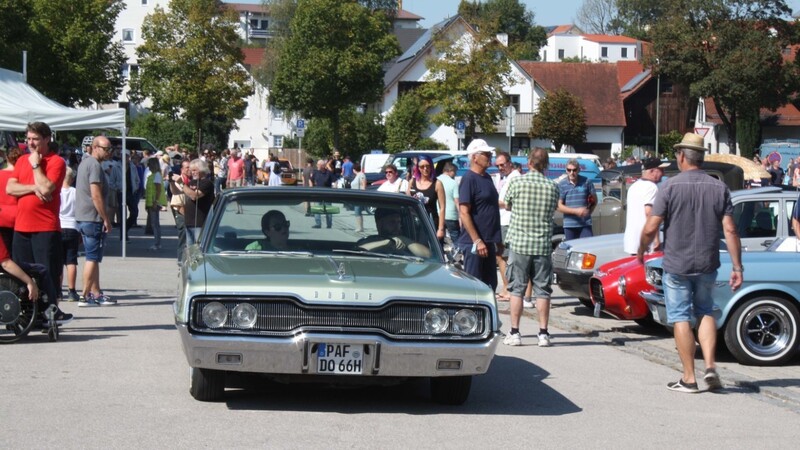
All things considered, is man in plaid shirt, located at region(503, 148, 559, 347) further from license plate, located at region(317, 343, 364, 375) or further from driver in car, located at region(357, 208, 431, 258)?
license plate, located at region(317, 343, 364, 375)

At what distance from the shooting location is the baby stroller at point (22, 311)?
32.7 ft

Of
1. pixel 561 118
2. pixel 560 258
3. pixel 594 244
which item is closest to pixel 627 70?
pixel 561 118

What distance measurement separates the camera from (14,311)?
394 inches

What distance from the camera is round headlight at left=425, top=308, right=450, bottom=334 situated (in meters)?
7.48

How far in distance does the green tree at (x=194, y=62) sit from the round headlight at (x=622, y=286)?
54.5 meters

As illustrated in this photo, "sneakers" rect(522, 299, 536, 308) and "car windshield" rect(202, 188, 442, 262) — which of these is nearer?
"car windshield" rect(202, 188, 442, 262)

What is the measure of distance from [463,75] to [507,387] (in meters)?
50.1

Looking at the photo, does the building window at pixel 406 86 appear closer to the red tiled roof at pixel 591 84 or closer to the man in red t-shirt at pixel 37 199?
the red tiled roof at pixel 591 84

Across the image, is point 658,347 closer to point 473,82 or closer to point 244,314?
point 244,314

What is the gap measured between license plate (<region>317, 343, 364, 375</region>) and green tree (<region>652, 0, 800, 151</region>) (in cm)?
6379

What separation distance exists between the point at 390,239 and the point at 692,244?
229 centimetres

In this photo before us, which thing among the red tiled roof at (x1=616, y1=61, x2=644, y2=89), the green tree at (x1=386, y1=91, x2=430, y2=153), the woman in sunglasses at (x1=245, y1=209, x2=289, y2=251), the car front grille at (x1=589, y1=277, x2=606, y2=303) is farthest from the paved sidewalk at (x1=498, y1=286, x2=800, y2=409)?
the red tiled roof at (x1=616, y1=61, x2=644, y2=89)

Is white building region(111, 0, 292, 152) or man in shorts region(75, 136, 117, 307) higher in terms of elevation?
white building region(111, 0, 292, 152)

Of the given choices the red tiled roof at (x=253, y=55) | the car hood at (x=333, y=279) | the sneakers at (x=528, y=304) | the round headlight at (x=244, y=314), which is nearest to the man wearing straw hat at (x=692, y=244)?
the car hood at (x=333, y=279)
